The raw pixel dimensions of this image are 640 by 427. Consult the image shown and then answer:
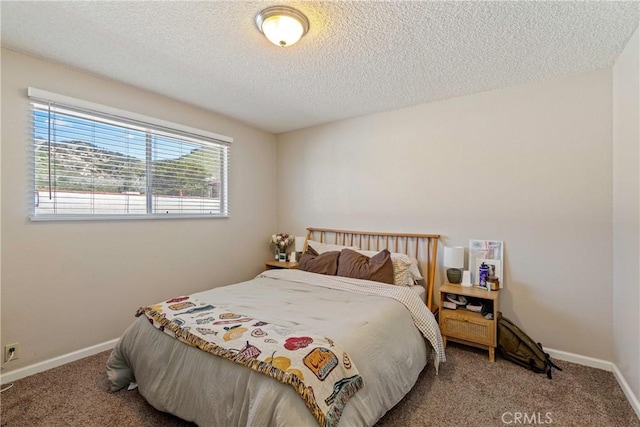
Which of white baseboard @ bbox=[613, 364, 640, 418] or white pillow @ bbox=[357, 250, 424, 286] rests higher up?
white pillow @ bbox=[357, 250, 424, 286]

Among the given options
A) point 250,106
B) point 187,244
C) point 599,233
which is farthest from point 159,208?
point 599,233

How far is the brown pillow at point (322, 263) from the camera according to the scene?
3.01 metres

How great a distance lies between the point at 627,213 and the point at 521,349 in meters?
1.27

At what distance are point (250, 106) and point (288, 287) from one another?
2.02 meters

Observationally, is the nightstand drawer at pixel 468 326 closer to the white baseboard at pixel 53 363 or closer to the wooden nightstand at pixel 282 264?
the wooden nightstand at pixel 282 264

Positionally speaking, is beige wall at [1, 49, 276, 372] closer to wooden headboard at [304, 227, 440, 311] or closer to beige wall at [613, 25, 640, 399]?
wooden headboard at [304, 227, 440, 311]

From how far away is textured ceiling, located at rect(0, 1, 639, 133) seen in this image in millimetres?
1655

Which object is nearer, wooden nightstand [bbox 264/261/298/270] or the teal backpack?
the teal backpack

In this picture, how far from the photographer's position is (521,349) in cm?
232

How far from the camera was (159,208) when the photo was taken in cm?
296

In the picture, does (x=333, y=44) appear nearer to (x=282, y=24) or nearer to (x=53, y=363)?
(x=282, y=24)

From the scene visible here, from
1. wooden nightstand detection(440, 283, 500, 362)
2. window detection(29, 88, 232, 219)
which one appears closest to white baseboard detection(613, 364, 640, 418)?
wooden nightstand detection(440, 283, 500, 362)

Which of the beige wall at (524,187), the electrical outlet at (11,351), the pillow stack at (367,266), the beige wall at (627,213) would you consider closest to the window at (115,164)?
the electrical outlet at (11,351)

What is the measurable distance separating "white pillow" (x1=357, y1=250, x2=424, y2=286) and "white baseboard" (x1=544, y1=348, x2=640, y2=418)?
4.03 ft
